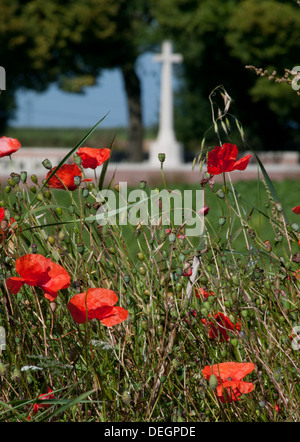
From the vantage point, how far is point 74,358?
5.23ft

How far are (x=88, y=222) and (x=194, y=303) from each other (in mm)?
403

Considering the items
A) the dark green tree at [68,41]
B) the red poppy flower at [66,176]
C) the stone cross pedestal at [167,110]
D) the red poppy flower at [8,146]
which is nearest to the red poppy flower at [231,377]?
the red poppy flower at [66,176]

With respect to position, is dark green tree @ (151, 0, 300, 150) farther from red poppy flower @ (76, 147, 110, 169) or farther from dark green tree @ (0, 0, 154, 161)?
red poppy flower @ (76, 147, 110, 169)

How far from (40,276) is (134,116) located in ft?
67.6

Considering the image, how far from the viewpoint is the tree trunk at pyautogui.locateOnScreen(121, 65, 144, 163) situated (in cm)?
2148

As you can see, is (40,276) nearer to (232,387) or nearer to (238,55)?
(232,387)

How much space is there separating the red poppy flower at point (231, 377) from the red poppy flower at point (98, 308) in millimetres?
252

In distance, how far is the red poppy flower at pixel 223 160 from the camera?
1881 mm

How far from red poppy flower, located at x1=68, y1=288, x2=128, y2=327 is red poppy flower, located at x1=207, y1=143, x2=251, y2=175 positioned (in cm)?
54

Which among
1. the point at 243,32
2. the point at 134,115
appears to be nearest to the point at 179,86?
the point at 134,115

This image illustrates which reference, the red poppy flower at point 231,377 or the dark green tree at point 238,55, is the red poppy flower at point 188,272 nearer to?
the red poppy flower at point 231,377

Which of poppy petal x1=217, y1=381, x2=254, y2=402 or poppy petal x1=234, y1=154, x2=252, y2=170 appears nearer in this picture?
poppy petal x1=217, y1=381, x2=254, y2=402

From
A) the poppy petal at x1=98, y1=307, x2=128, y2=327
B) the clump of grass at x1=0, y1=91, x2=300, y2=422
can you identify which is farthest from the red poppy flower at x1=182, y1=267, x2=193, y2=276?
the poppy petal at x1=98, y1=307, x2=128, y2=327

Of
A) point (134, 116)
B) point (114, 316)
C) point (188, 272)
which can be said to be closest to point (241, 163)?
point (188, 272)
